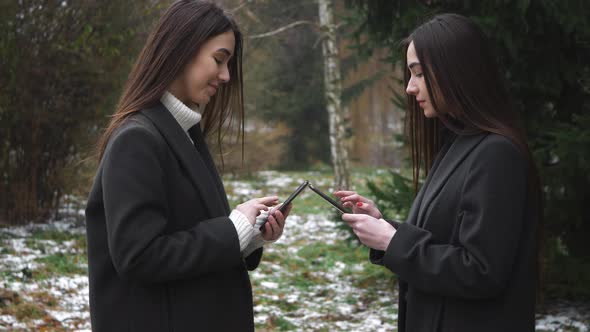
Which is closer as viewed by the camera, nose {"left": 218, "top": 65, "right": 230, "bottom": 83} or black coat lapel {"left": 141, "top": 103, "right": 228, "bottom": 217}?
black coat lapel {"left": 141, "top": 103, "right": 228, "bottom": 217}

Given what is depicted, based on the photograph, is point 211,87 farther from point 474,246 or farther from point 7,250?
point 7,250

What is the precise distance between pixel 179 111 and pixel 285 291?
480cm

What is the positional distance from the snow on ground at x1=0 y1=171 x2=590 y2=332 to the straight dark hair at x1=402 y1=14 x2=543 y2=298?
345 centimetres

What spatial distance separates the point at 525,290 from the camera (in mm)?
2174

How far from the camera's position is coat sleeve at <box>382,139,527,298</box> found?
205 centimetres

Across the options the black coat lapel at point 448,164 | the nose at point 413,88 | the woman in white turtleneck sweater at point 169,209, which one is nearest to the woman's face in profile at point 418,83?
the nose at point 413,88

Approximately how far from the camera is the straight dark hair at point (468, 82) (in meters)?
2.21

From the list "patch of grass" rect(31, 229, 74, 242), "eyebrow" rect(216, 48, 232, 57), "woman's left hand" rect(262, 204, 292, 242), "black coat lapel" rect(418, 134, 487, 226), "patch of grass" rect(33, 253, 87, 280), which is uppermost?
"eyebrow" rect(216, 48, 232, 57)

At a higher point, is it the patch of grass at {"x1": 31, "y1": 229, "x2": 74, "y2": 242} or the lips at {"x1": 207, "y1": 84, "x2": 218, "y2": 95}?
the lips at {"x1": 207, "y1": 84, "x2": 218, "y2": 95}

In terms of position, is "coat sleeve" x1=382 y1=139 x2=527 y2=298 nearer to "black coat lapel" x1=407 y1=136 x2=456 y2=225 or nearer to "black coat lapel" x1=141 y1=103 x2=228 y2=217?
"black coat lapel" x1=407 y1=136 x2=456 y2=225

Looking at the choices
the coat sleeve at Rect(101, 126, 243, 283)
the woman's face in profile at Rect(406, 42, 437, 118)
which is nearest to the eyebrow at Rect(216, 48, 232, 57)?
the coat sleeve at Rect(101, 126, 243, 283)

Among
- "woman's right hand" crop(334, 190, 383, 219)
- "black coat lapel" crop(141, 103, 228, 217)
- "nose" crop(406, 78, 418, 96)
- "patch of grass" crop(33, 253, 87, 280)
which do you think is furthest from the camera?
"patch of grass" crop(33, 253, 87, 280)

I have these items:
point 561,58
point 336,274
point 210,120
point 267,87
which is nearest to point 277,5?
point 267,87

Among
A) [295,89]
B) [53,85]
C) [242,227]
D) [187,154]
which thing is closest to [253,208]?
[242,227]
